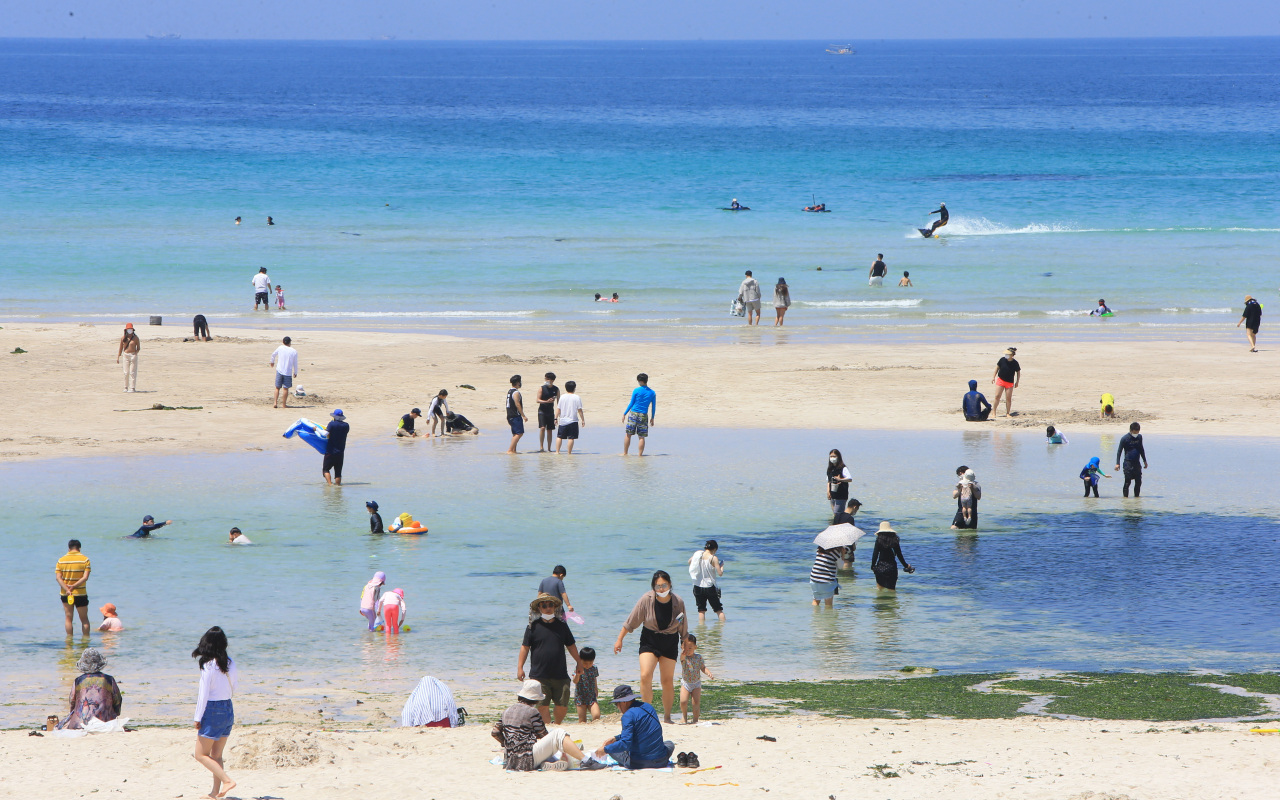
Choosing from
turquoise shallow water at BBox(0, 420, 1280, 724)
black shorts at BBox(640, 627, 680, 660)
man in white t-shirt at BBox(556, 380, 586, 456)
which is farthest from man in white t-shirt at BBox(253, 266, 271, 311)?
black shorts at BBox(640, 627, 680, 660)

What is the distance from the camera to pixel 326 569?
16.9m

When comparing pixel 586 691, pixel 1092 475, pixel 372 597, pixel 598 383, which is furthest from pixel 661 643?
pixel 598 383

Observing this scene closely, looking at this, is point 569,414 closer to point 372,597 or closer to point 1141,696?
point 372,597

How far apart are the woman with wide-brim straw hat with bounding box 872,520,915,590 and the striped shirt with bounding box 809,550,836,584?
956 millimetres

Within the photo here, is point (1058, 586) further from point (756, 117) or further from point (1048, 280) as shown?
point (756, 117)

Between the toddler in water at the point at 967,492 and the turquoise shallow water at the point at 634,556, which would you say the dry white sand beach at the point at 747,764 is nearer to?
the turquoise shallow water at the point at 634,556

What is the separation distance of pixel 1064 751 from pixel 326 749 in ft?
19.5

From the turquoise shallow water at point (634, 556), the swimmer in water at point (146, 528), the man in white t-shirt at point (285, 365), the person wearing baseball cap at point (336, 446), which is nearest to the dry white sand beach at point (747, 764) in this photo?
the turquoise shallow water at point (634, 556)

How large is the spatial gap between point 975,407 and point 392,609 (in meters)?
15.3

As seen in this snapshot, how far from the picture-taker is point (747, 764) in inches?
410

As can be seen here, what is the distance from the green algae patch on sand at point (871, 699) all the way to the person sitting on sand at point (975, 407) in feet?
44.6

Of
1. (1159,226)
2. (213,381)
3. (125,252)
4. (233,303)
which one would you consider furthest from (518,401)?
(1159,226)

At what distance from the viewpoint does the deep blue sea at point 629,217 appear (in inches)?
1783

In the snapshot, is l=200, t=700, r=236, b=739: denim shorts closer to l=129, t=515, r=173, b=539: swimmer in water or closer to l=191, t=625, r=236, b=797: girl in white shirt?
→ l=191, t=625, r=236, b=797: girl in white shirt
